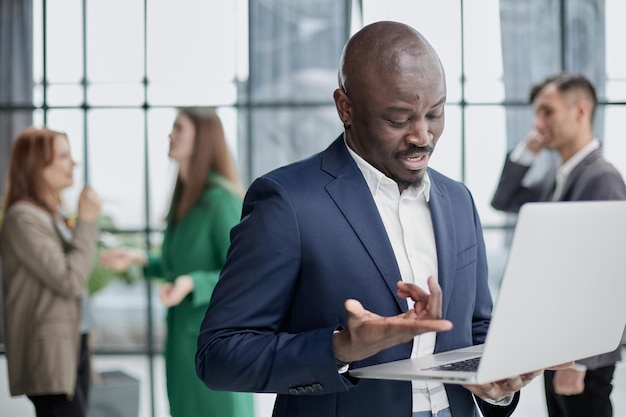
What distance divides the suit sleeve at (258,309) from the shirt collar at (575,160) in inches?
99.4

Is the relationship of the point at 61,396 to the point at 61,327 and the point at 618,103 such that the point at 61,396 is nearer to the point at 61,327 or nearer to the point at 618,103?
the point at 61,327

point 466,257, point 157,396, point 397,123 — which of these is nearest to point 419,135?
point 397,123

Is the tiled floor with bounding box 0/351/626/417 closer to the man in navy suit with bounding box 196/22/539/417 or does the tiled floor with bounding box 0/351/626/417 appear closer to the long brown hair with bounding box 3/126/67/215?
the long brown hair with bounding box 3/126/67/215

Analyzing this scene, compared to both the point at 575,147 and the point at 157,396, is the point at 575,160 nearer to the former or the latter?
the point at 575,147

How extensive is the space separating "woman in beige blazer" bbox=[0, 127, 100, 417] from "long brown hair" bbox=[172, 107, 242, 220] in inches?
24.2

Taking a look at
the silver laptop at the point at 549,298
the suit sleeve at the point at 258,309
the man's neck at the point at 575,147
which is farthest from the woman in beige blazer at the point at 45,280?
the silver laptop at the point at 549,298

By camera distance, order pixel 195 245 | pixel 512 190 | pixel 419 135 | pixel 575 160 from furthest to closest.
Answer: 1. pixel 512 190
2. pixel 575 160
3. pixel 195 245
4. pixel 419 135

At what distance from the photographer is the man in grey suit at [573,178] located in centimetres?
366

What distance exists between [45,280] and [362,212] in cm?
272

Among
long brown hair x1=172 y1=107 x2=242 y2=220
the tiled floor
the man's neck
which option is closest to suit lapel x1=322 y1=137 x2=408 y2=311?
long brown hair x1=172 y1=107 x2=242 y2=220

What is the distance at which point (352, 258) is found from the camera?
1.58 m

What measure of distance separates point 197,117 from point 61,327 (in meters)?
1.13

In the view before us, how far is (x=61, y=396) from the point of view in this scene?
3.99 m

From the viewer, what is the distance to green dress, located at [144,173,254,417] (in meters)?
3.56
